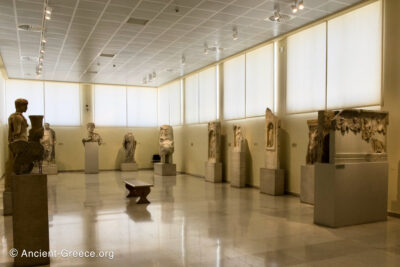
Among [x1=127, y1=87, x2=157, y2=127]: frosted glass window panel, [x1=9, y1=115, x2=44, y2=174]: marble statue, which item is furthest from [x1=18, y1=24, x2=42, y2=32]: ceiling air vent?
[x1=127, y1=87, x2=157, y2=127]: frosted glass window panel

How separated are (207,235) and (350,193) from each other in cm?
299

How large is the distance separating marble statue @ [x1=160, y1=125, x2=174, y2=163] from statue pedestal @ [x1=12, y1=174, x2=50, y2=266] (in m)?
11.7

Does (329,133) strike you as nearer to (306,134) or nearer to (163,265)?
(306,134)

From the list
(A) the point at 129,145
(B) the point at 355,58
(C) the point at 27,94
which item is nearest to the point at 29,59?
(C) the point at 27,94

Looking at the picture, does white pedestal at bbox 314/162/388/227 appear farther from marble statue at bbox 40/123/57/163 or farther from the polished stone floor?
marble statue at bbox 40/123/57/163

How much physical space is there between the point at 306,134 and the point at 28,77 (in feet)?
47.5

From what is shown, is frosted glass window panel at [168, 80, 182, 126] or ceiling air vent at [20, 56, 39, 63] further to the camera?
frosted glass window panel at [168, 80, 182, 126]

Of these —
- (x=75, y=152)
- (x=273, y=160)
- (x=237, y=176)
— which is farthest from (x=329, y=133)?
(x=75, y=152)

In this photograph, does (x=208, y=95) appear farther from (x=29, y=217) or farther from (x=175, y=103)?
(x=29, y=217)

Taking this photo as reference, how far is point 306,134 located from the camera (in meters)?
9.80

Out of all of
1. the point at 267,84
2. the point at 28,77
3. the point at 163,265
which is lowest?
the point at 163,265

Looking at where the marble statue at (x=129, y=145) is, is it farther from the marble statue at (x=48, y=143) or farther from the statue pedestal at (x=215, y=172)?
the statue pedestal at (x=215, y=172)

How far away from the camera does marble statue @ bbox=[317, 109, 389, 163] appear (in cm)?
661

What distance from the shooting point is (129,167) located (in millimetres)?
18891
